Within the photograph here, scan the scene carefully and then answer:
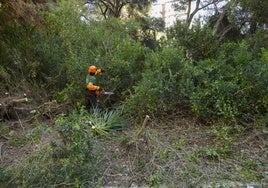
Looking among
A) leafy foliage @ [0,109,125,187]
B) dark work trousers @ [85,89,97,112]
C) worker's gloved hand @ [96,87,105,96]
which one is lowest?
leafy foliage @ [0,109,125,187]

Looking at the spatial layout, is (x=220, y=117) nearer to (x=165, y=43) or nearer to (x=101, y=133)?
(x=101, y=133)

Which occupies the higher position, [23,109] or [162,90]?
[162,90]

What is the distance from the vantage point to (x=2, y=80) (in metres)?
4.57

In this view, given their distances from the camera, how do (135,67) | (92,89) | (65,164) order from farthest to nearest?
(135,67), (92,89), (65,164)

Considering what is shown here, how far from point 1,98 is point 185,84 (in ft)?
10.7

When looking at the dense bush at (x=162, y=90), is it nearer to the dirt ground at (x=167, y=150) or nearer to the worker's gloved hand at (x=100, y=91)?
the dirt ground at (x=167, y=150)

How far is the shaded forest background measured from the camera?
3463 mm

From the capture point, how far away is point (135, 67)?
16.0 ft

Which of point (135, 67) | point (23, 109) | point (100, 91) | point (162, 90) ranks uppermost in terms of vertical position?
point (135, 67)

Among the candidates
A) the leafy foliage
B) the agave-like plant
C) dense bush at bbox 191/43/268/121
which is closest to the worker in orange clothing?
the agave-like plant

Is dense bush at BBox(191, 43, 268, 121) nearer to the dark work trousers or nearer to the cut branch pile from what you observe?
the dark work trousers

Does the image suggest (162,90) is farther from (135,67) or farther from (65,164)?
(65,164)

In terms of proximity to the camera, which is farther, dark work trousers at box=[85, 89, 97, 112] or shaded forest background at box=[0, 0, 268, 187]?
dark work trousers at box=[85, 89, 97, 112]

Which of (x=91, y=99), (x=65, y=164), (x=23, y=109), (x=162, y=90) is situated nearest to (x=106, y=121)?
(x=91, y=99)
